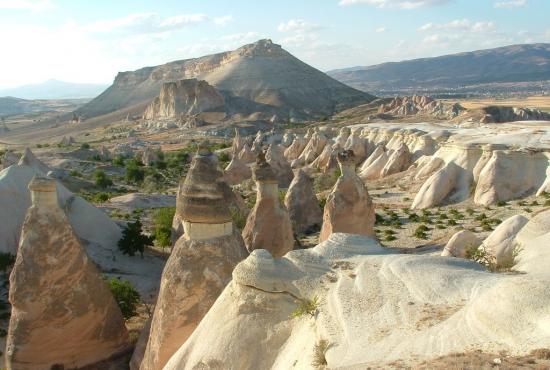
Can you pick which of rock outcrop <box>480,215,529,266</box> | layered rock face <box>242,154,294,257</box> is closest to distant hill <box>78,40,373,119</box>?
layered rock face <box>242,154,294,257</box>

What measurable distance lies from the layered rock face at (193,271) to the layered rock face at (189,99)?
69898mm

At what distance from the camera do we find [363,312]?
5.43 meters

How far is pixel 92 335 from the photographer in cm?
933

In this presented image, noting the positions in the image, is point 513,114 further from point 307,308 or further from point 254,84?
point 307,308

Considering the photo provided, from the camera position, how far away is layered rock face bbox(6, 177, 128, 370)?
8898mm

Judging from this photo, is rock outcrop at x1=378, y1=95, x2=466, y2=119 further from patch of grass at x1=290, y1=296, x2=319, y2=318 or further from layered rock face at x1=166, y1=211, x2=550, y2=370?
patch of grass at x1=290, y1=296, x2=319, y2=318

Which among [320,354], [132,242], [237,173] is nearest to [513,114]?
[237,173]

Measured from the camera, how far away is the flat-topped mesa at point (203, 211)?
764 centimetres

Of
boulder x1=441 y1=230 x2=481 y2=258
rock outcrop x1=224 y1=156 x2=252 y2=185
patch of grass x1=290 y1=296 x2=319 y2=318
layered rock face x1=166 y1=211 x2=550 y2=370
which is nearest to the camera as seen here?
layered rock face x1=166 y1=211 x2=550 y2=370

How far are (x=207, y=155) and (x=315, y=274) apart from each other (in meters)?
2.95

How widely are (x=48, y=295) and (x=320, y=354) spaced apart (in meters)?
5.46

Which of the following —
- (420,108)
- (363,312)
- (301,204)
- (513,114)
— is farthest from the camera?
(420,108)

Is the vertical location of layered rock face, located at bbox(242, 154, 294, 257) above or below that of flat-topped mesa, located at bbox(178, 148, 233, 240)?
below

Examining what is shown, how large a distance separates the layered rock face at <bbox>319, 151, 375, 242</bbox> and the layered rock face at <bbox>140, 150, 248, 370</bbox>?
589cm
